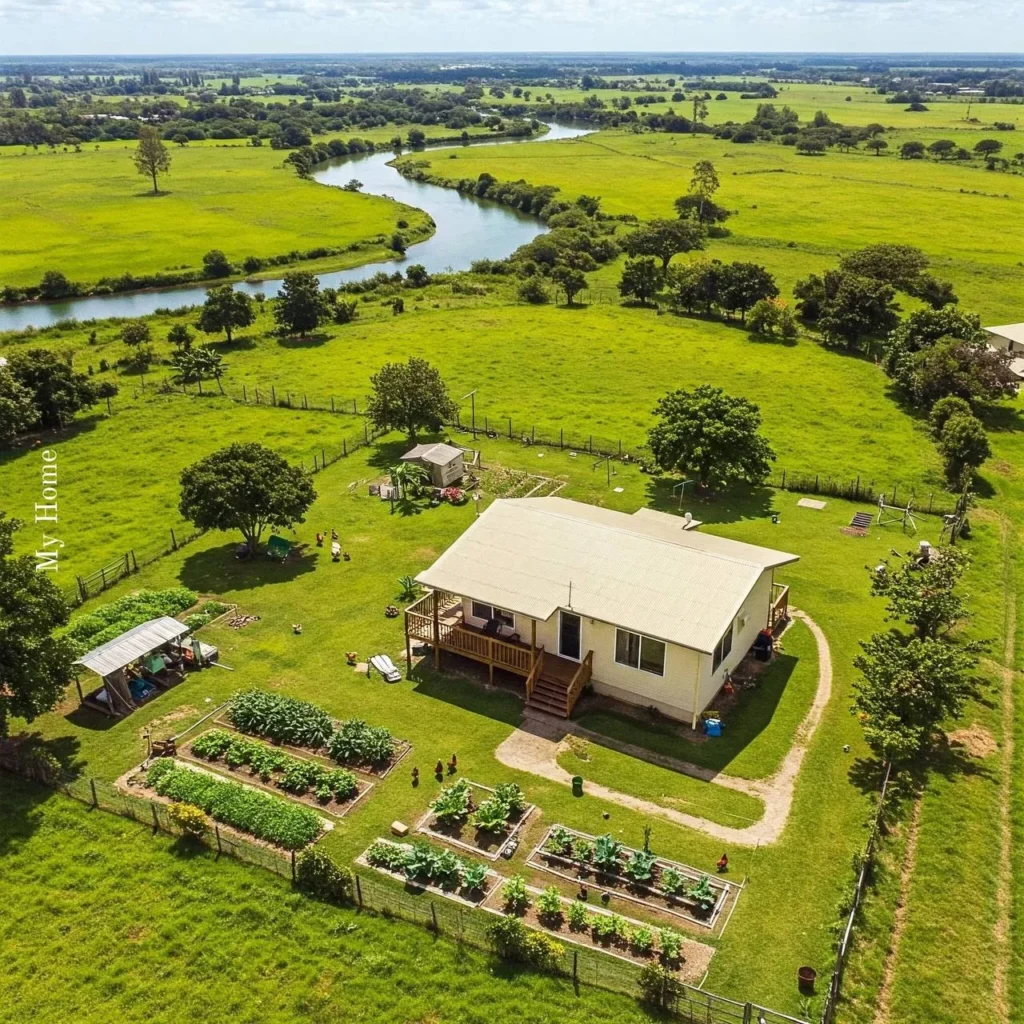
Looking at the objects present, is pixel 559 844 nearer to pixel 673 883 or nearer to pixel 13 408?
pixel 673 883

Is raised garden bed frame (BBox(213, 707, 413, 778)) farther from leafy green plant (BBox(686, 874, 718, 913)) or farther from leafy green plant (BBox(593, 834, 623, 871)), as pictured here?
leafy green plant (BBox(686, 874, 718, 913))

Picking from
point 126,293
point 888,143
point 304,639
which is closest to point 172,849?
point 304,639

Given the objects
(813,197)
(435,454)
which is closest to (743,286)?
(435,454)

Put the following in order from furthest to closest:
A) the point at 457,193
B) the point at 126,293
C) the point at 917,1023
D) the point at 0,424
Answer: the point at 457,193, the point at 126,293, the point at 0,424, the point at 917,1023

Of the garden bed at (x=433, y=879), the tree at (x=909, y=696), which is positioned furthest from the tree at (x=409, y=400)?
the garden bed at (x=433, y=879)

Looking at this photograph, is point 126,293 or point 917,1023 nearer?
point 917,1023

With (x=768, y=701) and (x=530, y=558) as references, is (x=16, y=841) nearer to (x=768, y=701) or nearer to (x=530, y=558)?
(x=530, y=558)
